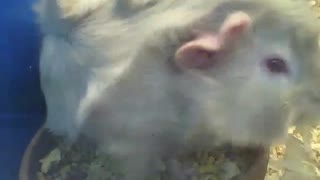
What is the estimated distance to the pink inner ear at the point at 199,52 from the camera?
39.1 inches

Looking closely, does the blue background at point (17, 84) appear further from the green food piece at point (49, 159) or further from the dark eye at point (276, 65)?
the dark eye at point (276, 65)

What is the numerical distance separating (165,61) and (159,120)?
3.7 inches

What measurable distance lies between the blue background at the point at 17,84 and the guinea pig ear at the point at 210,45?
1.05 ft

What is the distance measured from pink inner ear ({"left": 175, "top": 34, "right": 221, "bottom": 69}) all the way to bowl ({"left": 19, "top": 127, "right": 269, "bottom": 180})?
0.23 m

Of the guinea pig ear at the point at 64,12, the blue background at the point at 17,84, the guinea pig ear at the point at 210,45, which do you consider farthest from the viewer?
the blue background at the point at 17,84

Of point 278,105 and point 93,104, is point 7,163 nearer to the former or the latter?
point 93,104

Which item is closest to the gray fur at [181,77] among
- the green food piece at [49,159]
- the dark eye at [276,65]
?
the dark eye at [276,65]

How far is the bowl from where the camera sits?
119 centimetres

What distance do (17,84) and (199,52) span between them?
0.40 metres

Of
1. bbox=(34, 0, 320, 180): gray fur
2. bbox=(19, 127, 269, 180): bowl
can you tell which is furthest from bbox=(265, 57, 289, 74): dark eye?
bbox=(19, 127, 269, 180): bowl

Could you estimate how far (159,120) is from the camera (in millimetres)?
1060

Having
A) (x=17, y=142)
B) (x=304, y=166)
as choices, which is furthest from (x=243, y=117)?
(x=17, y=142)

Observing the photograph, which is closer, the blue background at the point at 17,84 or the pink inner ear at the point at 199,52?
the pink inner ear at the point at 199,52

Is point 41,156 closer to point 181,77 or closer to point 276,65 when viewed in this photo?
point 181,77
